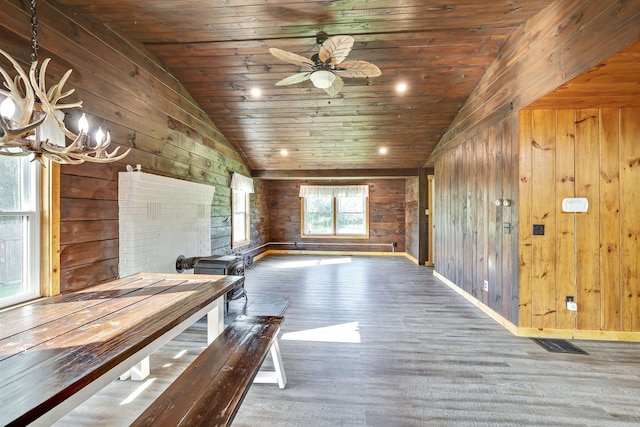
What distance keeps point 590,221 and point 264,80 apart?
3894mm

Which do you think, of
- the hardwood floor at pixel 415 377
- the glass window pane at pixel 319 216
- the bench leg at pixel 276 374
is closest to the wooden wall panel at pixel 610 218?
the hardwood floor at pixel 415 377

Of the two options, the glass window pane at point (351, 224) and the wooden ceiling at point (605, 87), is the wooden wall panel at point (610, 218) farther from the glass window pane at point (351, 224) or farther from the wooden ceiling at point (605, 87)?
the glass window pane at point (351, 224)

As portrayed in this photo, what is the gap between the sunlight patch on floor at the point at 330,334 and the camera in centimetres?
290

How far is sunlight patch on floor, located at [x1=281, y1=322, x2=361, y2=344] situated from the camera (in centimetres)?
290

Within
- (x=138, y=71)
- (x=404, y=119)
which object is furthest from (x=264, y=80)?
(x=404, y=119)

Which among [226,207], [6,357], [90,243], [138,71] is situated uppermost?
[138,71]

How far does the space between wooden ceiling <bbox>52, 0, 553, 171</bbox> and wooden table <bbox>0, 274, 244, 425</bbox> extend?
2376 millimetres

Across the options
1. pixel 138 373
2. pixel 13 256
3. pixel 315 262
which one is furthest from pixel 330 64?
pixel 315 262

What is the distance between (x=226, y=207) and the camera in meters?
5.70

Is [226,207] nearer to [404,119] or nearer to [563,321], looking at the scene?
[404,119]

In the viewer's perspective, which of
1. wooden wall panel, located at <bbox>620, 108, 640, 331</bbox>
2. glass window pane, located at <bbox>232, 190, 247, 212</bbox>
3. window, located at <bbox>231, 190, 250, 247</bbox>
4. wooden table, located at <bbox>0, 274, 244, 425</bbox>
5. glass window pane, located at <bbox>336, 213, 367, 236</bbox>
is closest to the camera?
wooden table, located at <bbox>0, 274, 244, 425</bbox>

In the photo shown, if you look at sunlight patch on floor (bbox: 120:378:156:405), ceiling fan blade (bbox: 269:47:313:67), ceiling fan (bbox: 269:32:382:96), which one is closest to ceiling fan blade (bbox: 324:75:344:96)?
ceiling fan (bbox: 269:32:382:96)

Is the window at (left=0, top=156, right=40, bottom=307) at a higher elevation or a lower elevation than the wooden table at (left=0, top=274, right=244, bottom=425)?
higher

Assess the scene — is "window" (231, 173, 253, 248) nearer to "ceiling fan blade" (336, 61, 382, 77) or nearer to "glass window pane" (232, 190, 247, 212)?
"glass window pane" (232, 190, 247, 212)
